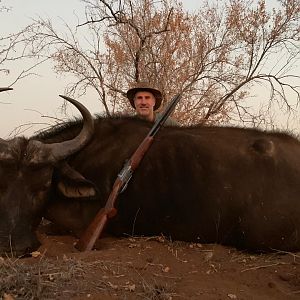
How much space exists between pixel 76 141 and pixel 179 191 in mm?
1115

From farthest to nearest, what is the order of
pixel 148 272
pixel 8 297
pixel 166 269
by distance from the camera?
pixel 166 269
pixel 148 272
pixel 8 297

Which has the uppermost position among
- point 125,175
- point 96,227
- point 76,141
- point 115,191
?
point 76,141

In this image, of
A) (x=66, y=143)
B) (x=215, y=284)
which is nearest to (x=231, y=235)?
(x=215, y=284)

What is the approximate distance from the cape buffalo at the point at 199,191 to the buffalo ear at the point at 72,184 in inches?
0.4

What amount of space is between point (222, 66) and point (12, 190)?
34.4ft

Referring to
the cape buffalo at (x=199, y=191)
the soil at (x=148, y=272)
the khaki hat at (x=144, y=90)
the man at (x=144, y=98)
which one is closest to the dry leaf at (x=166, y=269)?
the soil at (x=148, y=272)

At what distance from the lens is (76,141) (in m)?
5.07

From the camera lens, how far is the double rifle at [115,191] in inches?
174

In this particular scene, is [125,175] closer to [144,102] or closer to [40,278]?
[40,278]

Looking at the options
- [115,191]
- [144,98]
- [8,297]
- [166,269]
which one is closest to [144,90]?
[144,98]

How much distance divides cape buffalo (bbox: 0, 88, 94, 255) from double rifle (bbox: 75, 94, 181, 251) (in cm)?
51

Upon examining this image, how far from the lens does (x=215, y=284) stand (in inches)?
144

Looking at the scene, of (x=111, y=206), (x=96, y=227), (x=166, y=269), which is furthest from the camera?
(x=111, y=206)

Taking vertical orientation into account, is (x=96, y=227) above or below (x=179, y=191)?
below
